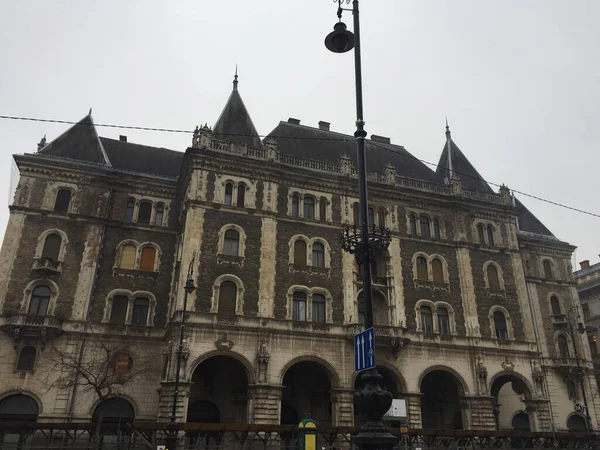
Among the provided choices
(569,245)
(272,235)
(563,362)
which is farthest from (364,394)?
(569,245)

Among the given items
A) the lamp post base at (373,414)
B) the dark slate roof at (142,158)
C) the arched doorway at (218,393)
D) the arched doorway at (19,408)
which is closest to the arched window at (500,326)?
the arched doorway at (218,393)

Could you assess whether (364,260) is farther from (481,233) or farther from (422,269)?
(481,233)

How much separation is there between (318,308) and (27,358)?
17486 mm

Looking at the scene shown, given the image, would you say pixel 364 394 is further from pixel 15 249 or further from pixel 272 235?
pixel 15 249

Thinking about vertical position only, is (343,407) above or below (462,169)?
below

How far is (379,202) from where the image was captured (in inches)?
1422

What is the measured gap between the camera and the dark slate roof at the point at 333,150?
38.1 meters

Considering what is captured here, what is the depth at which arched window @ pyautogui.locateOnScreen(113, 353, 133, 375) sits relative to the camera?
30922mm

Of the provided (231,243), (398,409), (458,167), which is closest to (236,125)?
(231,243)

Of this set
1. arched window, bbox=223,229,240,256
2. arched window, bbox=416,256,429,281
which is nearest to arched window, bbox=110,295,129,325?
arched window, bbox=223,229,240,256

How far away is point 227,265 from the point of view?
3039 centimetres

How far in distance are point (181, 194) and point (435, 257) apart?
61.5ft

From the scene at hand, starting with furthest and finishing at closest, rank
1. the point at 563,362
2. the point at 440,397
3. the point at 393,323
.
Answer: the point at 563,362 → the point at 440,397 → the point at 393,323

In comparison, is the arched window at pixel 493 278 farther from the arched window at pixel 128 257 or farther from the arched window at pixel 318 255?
the arched window at pixel 128 257
